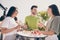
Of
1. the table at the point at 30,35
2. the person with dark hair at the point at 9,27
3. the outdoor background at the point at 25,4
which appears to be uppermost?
the outdoor background at the point at 25,4

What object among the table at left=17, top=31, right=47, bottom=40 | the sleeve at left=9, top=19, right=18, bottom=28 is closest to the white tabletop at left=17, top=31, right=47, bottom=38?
the table at left=17, top=31, right=47, bottom=40

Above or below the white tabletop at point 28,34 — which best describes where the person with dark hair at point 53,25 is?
above

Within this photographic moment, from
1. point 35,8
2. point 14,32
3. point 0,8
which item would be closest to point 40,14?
point 35,8

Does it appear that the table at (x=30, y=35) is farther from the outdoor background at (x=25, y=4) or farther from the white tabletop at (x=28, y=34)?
the outdoor background at (x=25, y=4)

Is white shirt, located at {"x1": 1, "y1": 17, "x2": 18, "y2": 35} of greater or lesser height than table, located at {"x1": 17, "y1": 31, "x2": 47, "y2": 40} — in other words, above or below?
above

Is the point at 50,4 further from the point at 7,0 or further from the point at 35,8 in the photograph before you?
the point at 7,0

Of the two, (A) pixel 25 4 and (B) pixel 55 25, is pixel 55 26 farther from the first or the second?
(A) pixel 25 4

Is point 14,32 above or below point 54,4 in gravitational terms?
below

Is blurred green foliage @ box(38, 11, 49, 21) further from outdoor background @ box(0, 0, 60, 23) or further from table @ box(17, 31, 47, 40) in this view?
table @ box(17, 31, 47, 40)

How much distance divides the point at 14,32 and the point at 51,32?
43cm

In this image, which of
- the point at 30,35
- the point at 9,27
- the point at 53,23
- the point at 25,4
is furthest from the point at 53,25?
the point at 9,27

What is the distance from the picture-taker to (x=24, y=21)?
5.75 ft

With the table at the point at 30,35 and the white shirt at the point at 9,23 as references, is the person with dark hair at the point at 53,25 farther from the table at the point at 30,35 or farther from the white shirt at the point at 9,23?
the white shirt at the point at 9,23

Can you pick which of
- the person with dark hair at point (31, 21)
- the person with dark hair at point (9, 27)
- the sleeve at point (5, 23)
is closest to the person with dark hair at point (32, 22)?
the person with dark hair at point (31, 21)
